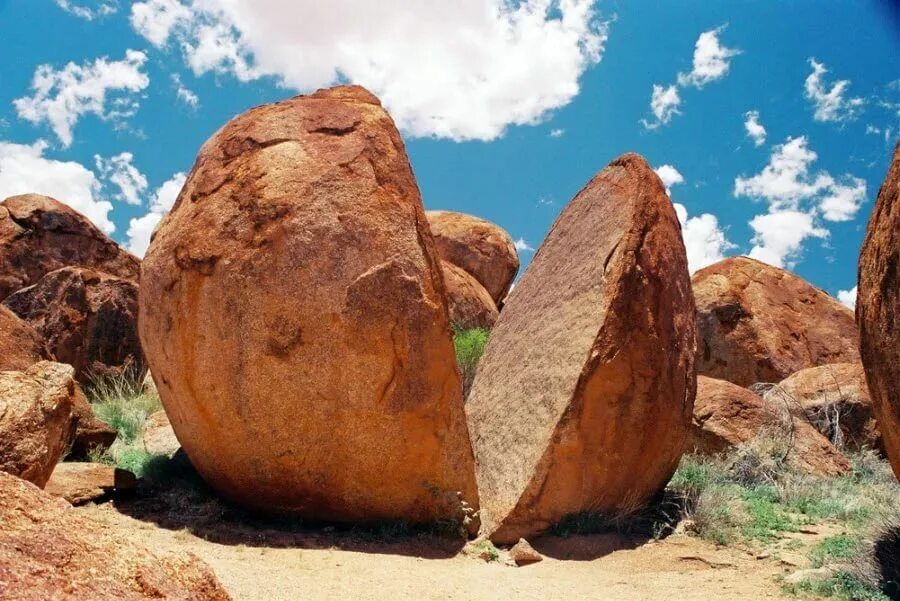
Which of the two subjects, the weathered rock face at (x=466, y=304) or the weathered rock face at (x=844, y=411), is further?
the weathered rock face at (x=466, y=304)

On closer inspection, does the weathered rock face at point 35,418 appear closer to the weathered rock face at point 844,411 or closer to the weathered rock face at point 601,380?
the weathered rock face at point 601,380

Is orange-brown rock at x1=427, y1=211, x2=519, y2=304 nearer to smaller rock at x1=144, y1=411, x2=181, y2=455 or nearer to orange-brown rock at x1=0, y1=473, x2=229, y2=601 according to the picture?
smaller rock at x1=144, y1=411, x2=181, y2=455

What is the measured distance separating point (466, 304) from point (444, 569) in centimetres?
892

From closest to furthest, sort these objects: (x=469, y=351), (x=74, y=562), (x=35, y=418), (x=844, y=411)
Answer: (x=74, y=562) → (x=35, y=418) → (x=844, y=411) → (x=469, y=351)

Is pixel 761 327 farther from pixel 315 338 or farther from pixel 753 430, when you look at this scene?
pixel 315 338

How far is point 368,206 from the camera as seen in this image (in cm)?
543

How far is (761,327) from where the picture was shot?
1310 cm

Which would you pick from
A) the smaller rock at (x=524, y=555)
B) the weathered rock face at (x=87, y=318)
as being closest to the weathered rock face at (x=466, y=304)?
the weathered rock face at (x=87, y=318)

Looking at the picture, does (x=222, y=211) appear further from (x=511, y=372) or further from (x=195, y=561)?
(x=195, y=561)

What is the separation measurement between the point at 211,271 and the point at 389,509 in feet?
5.91

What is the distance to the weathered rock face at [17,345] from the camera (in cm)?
705

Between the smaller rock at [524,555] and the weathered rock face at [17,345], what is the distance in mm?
4186

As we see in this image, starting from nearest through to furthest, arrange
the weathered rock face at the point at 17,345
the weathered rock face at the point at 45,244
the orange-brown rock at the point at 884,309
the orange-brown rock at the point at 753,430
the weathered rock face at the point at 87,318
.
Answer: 1. the orange-brown rock at the point at 884,309
2. the weathered rock face at the point at 17,345
3. the orange-brown rock at the point at 753,430
4. the weathered rock face at the point at 87,318
5. the weathered rock face at the point at 45,244

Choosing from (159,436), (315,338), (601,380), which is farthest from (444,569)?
(159,436)
